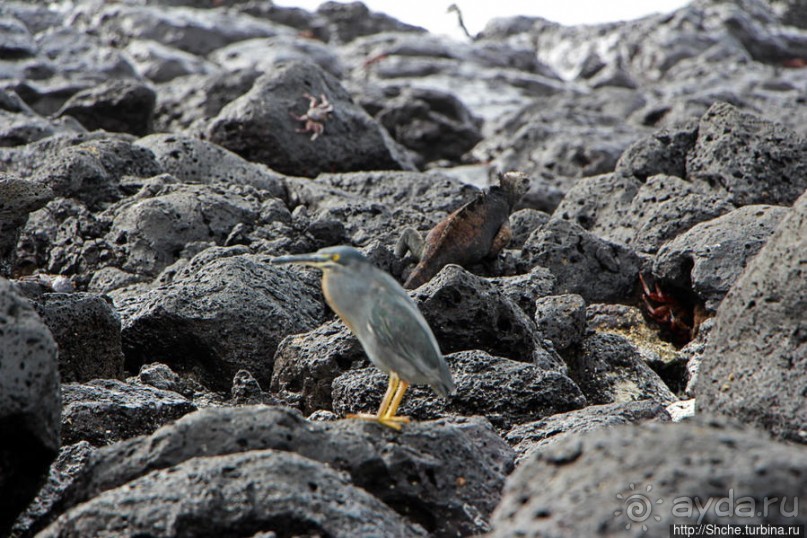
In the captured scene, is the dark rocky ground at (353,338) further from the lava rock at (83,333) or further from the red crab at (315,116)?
the red crab at (315,116)

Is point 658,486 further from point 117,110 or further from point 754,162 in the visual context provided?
point 117,110

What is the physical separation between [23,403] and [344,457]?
65.5 inches

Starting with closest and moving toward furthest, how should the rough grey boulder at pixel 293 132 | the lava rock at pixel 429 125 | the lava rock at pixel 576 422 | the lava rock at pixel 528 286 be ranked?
the lava rock at pixel 576 422 < the lava rock at pixel 528 286 < the rough grey boulder at pixel 293 132 < the lava rock at pixel 429 125

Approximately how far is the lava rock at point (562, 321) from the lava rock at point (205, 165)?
5.24m

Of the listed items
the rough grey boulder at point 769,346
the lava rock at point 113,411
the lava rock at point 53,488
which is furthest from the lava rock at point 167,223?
the rough grey boulder at point 769,346

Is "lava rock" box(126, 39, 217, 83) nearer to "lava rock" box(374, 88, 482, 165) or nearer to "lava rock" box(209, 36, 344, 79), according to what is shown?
"lava rock" box(209, 36, 344, 79)

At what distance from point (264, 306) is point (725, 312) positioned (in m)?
4.62

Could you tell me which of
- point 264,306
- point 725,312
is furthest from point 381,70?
point 725,312

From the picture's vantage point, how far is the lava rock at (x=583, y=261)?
11469 mm

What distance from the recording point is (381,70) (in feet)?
119

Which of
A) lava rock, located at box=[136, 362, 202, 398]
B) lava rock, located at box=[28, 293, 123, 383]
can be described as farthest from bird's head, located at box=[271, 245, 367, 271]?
lava rock, located at box=[28, 293, 123, 383]

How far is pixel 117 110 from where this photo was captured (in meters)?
18.2

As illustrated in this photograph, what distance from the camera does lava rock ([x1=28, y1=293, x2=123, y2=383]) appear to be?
811cm

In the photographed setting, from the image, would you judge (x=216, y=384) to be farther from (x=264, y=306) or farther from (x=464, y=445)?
(x=464, y=445)
